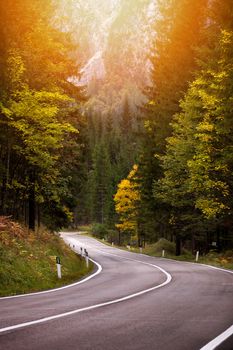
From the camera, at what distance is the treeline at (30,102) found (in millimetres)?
19188

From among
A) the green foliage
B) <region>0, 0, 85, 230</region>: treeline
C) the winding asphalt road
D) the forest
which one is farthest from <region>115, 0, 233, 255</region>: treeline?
the green foliage

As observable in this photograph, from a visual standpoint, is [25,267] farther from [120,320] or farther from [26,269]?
[120,320]

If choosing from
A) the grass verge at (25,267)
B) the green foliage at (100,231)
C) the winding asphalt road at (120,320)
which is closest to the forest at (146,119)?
the grass verge at (25,267)

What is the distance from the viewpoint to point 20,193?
86.6 ft

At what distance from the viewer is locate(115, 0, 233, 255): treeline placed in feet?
77.5

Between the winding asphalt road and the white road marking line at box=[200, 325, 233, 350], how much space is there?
1cm

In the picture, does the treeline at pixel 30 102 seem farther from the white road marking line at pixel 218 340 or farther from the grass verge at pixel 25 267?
the white road marking line at pixel 218 340

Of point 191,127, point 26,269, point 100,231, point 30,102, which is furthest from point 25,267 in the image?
point 100,231

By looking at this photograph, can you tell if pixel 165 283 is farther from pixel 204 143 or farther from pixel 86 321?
pixel 204 143

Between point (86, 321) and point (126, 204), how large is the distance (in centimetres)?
6023

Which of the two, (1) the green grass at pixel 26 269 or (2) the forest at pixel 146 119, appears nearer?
(1) the green grass at pixel 26 269

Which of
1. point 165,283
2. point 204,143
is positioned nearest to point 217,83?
point 204,143

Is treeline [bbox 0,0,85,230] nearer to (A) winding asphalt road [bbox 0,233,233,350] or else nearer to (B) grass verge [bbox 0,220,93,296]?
(B) grass verge [bbox 0,220,93,296]

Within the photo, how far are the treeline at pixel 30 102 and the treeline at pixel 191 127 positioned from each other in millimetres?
7773
